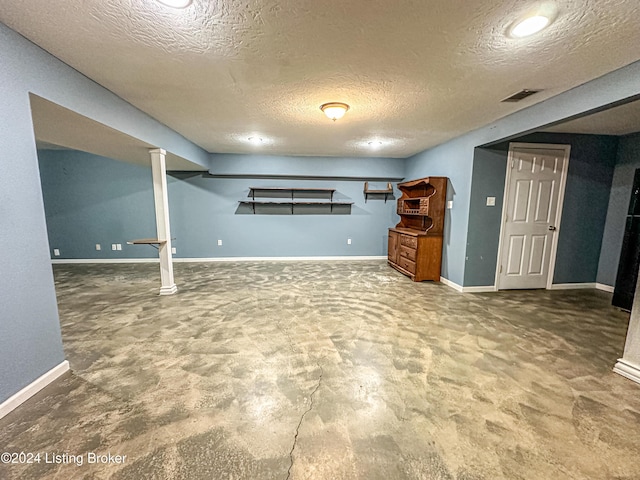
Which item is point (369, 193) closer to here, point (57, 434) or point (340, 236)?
point (340, 236)

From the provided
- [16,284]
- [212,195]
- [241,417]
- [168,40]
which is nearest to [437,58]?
[168,40]

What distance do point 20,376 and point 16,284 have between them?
1.93 ft

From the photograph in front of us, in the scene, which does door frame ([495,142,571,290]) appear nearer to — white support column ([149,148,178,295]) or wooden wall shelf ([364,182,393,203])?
wooden wall shelf ([364,182,393,203])

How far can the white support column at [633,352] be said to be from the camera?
1891 mm

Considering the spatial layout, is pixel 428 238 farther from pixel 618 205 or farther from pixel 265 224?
pixel 265 224

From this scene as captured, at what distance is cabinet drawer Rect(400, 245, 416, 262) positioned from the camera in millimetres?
4387

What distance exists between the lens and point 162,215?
11.6 ft

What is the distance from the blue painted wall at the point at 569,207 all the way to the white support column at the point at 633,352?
6.11 ft

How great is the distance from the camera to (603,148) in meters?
3.75

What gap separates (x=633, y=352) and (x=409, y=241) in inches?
113

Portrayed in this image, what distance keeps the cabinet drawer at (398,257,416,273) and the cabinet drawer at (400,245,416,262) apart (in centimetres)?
7

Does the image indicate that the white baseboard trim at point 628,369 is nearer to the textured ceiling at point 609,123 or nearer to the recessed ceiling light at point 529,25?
the textured ceiling at point 609,123

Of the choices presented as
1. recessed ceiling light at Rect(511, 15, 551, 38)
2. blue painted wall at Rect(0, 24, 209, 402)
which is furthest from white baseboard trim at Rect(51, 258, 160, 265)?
recessed ceiling light at Rect(511, 15, 551, 38)

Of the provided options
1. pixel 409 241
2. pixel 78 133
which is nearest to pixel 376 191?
pixel 409 241
